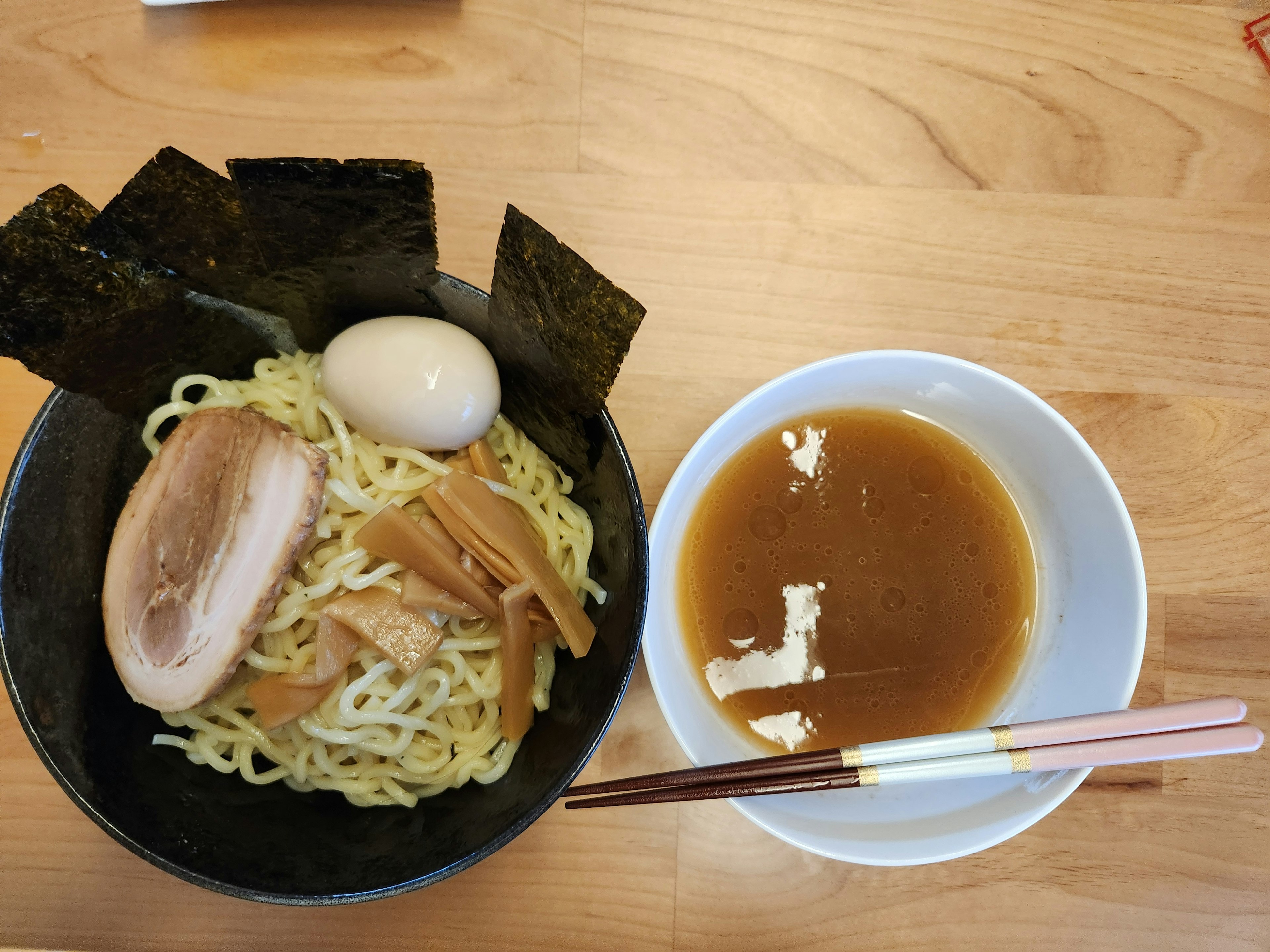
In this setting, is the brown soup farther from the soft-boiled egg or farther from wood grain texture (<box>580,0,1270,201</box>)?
wood grain texture (<box>580,0,1270,201</box>)

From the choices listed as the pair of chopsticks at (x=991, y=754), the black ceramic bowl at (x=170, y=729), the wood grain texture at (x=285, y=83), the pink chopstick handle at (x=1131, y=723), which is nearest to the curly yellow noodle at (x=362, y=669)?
the black ceramic bowl at (x=170, y=729)

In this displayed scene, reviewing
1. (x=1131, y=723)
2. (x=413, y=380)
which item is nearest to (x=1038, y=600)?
(x=1131, y=723)

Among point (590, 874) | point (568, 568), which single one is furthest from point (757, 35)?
point (590, 874)

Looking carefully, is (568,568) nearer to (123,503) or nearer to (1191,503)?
(123,503)

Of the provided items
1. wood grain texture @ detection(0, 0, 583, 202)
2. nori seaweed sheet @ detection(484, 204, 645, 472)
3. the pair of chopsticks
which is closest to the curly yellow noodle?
nori seaweed sheet @ detection(484, 204, 645, 472)

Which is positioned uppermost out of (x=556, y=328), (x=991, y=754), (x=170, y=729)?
(x=556, y=328)

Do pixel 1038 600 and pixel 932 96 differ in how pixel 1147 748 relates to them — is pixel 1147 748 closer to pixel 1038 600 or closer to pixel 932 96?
pixel 1038 600

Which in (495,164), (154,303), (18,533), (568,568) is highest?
(495,164)
